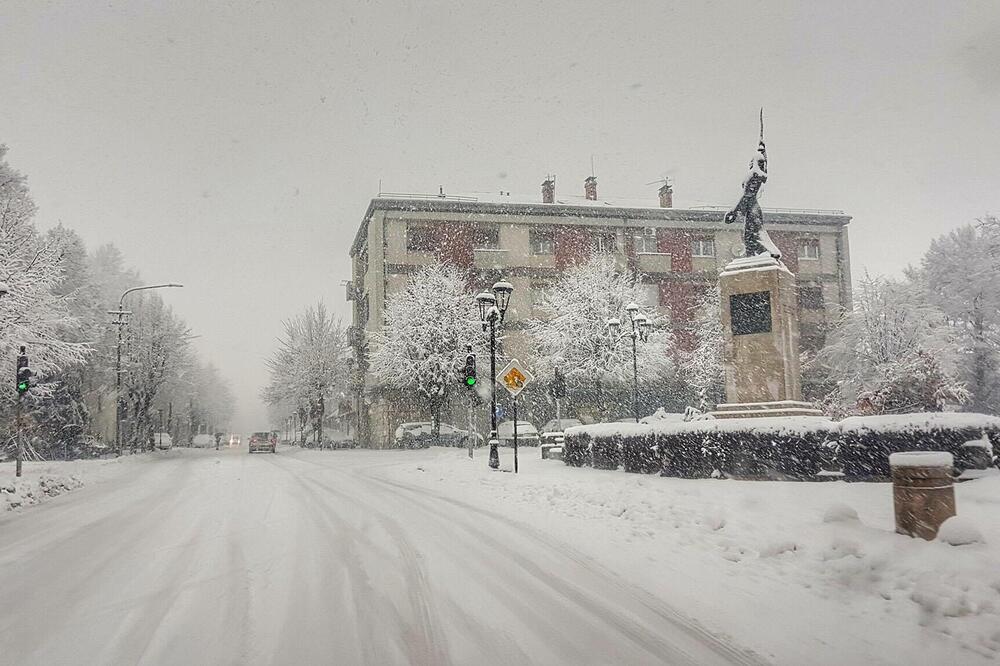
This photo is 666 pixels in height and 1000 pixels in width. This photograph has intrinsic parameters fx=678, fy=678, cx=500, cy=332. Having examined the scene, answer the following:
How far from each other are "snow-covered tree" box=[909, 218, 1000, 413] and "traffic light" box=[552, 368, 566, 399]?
2027cm

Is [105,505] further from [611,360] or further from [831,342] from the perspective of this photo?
[831,342]

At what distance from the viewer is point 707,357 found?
44.1 m

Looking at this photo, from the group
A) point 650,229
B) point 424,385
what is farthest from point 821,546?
point 650,229

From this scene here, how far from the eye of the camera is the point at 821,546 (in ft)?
21.9

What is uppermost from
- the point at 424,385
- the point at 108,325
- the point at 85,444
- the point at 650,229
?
the point at 650,229

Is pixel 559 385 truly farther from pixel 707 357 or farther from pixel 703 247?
pixel 703 247

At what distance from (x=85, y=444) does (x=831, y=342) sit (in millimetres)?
44768

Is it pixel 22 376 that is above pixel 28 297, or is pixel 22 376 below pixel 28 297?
below

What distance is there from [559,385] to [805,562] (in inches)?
1355

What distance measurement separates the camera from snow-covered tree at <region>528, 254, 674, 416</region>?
39.8 m

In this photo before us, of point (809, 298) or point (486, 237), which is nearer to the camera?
point (486, 237)

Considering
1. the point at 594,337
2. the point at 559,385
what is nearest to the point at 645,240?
the point at 594,337

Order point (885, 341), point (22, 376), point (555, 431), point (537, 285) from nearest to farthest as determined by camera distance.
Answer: point (22, 376) < point (555, 431) < point (885, 341) < point (537, 285)

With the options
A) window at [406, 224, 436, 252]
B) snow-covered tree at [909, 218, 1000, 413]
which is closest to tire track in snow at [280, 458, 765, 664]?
snow-covered tree at [909, 218, 1000, 413]
